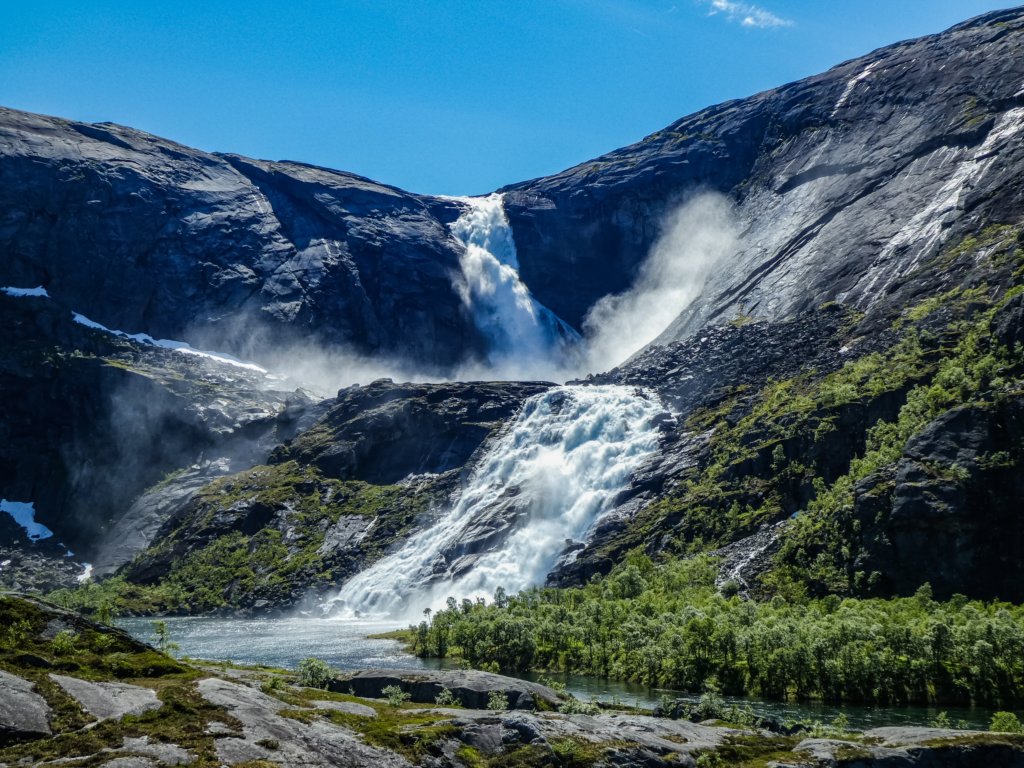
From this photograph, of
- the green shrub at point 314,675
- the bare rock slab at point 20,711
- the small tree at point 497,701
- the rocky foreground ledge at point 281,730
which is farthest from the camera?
the green shrub at point 314,675

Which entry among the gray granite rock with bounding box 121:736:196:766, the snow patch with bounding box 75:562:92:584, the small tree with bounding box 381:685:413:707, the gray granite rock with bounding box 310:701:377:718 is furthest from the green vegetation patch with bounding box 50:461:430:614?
the gray granite rock with bounding box 121:736:196:766

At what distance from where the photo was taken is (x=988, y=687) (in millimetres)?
53719

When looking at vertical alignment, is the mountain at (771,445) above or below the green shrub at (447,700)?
above

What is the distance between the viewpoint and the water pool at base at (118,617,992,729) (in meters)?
51.5

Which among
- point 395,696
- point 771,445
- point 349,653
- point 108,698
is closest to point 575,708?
point 395,696

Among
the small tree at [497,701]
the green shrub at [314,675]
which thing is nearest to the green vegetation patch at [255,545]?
the green shrub at [314,675]

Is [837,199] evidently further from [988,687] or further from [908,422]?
[988,687]

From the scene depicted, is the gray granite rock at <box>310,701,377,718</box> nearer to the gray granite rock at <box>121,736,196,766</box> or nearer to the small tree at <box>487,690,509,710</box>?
the small tree at <box>487,690,509,710</box>

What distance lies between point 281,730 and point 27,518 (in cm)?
19117

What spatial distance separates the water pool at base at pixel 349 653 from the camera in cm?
5147

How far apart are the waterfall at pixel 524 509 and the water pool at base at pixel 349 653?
8433 mm

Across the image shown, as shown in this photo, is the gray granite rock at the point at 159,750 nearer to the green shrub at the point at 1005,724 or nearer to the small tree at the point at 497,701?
the small tree at the point at 497,701

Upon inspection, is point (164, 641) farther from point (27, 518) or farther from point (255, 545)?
point (27, 518)

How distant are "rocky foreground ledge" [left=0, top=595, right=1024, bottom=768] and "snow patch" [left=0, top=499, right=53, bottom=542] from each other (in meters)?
173
